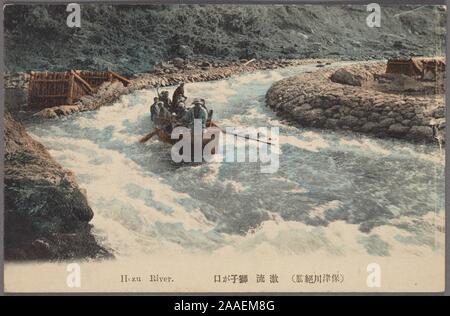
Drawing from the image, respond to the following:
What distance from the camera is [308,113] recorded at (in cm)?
572

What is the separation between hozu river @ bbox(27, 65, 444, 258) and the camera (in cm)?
550

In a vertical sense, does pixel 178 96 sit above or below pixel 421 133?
above

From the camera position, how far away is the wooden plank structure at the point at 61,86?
5659mm

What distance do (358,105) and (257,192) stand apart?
47.5 inches

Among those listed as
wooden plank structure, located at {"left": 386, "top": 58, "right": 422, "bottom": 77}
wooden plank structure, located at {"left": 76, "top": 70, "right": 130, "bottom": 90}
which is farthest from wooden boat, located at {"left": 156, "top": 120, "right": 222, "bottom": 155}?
wooden plank structure, located at {"left": 386, "top": 58, "right": 422, "bottom": 77}

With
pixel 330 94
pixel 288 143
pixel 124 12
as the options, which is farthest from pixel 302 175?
pixel 124 12

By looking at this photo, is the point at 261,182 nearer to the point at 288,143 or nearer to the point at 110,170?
the point at 288,143

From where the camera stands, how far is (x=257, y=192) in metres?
5.55

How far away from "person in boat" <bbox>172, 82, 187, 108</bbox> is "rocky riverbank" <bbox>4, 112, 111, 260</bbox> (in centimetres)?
113

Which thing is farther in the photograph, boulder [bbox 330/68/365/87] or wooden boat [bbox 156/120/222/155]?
boulder [bbox 330/68/365/87]

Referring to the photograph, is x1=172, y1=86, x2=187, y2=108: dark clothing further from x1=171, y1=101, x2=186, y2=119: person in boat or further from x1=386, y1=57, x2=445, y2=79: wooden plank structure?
x1=386, y1=57, x2=445, y2=79: wooden plank structure

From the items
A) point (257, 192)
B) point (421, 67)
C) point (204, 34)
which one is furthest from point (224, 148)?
point (421, 67)

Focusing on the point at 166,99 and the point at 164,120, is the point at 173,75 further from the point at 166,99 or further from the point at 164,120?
the point at 164,120

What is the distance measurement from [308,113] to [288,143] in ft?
1.11
